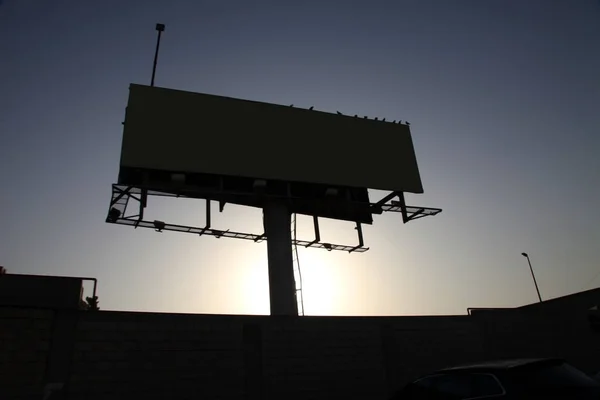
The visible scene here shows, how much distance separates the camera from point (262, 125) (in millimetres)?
17641

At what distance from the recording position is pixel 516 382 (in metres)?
5.46

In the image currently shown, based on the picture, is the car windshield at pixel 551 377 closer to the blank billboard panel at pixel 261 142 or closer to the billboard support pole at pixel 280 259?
the billboard support pole at pixel 280 259

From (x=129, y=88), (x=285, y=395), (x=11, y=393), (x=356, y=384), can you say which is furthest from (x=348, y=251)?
(x=11, y=393)

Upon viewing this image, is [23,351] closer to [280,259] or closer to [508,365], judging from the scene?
[280,259]

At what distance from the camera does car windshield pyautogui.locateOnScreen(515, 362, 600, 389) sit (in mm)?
5363

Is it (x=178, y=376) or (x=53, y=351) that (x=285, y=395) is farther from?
(x=53, y=351)

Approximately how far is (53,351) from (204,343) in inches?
141

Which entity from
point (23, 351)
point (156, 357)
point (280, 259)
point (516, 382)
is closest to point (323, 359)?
point (280, 259)

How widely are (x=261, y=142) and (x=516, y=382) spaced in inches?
522

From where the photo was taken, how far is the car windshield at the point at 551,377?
5.36 meters

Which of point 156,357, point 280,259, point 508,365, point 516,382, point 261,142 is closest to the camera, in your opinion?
point 516,382

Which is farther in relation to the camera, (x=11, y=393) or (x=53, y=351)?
(x=53, y=351)

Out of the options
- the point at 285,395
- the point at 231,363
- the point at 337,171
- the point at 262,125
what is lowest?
the point at 285,395

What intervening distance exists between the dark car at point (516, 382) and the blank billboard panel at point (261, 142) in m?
11.2
